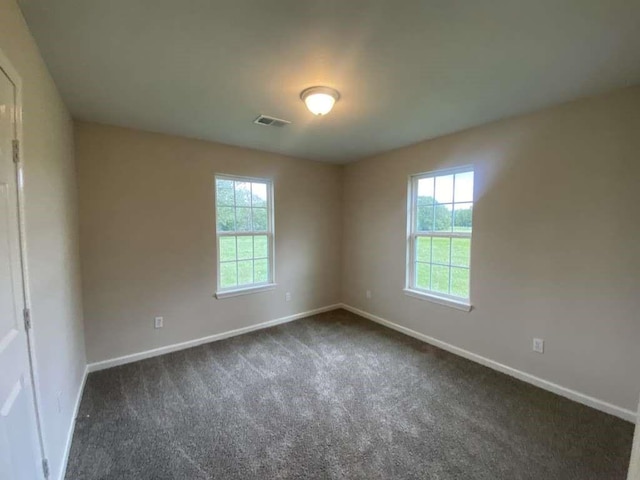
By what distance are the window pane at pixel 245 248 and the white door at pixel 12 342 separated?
2387mm

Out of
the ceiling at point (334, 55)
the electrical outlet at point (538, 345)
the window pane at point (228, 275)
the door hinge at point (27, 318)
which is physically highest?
the ceiling at point (334, 55)

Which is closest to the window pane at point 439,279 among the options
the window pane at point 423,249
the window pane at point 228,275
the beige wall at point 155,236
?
the window pane at point 423,249

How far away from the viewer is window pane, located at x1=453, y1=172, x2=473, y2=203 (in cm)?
291

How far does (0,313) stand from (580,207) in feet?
11.1

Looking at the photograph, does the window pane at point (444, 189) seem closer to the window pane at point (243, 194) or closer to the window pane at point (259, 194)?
the window pane at point (259, 194)

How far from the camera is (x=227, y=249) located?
3.48 m

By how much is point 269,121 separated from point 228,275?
6.18 feet

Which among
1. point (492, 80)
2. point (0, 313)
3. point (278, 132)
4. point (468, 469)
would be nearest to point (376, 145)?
point (278, 132)

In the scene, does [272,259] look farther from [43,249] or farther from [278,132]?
[43,249]

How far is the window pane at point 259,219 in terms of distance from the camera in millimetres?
3686

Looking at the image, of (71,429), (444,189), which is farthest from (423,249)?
(71,429)

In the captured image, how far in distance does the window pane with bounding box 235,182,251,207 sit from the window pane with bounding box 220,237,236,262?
18.3 inches

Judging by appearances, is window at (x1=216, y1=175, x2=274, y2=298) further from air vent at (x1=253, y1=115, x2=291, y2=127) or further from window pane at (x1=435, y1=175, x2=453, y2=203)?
window pane at (x1=435, y1=175, x2=453, y2=203)

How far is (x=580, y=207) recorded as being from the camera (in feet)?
7.17
